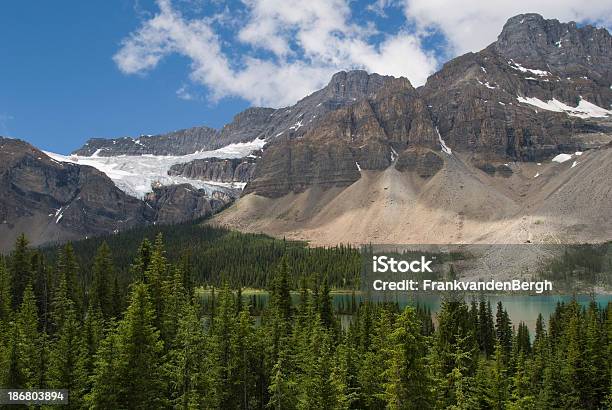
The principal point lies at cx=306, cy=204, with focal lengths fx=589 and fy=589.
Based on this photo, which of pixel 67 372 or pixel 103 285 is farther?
pixel 103 285

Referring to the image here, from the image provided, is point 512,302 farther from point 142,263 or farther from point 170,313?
point 170,313

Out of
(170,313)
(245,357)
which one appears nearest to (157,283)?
(170,313)

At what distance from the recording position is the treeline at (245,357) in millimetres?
35188

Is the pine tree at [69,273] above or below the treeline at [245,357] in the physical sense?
above

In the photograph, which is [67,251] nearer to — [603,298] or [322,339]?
[322,339]

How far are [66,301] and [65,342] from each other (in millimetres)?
21325

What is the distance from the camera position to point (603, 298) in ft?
598

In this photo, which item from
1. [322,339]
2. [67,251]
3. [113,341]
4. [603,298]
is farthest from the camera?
[603,298]

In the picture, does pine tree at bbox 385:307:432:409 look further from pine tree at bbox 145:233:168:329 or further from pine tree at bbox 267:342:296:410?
pine tree at bbox 145:233:168:329

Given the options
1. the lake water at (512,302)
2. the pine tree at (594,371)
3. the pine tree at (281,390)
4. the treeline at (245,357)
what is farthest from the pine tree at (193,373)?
the lake water at (512,302)

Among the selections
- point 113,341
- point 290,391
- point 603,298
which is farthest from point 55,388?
point 603,298

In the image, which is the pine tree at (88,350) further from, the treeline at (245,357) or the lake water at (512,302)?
the lake water at (512,302)

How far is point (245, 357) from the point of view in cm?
4766

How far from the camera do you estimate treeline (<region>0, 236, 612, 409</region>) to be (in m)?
35.2
